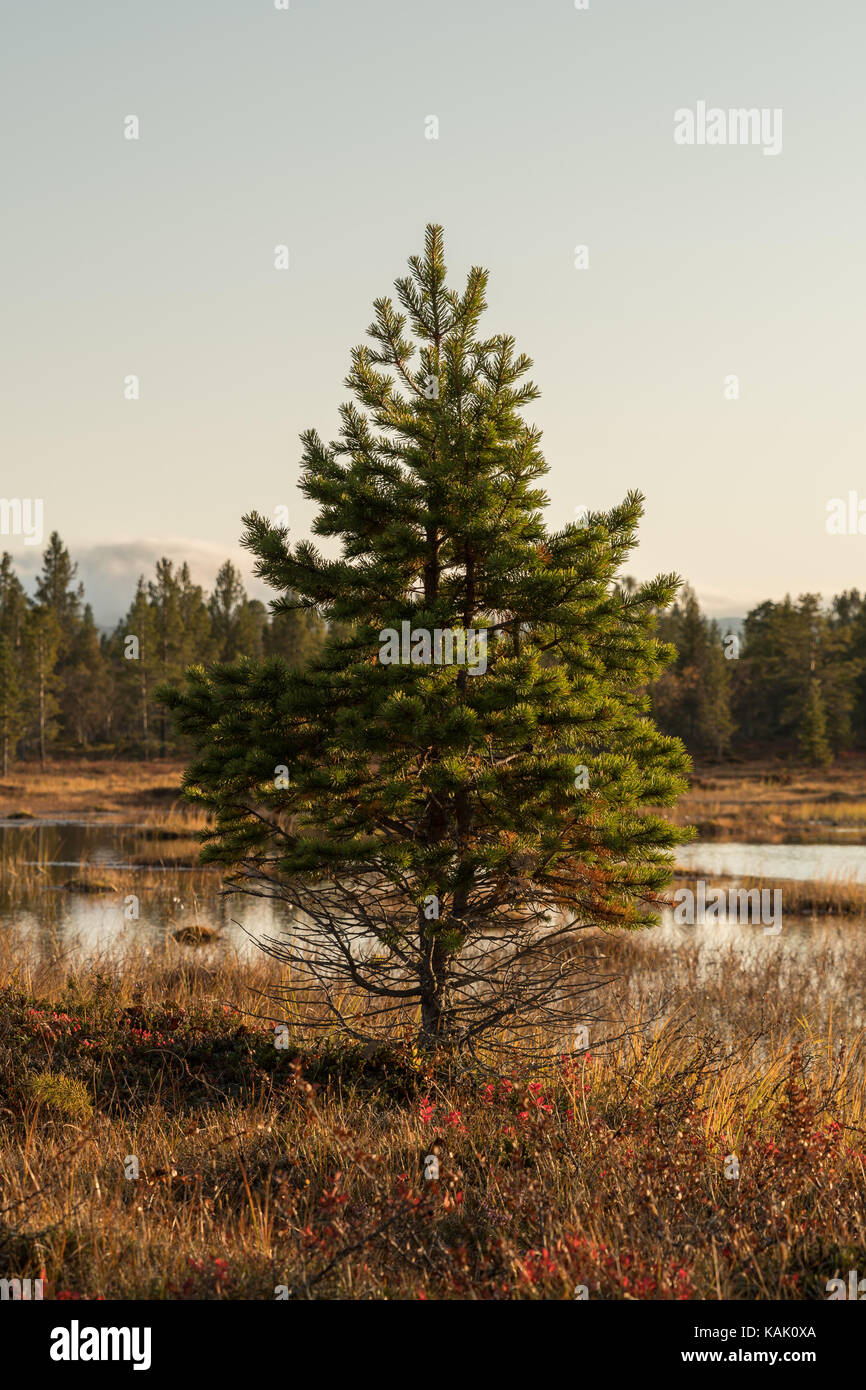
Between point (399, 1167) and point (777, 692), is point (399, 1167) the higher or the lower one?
the lower one

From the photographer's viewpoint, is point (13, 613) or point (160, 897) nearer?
point (160, 897)

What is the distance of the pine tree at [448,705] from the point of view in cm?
709

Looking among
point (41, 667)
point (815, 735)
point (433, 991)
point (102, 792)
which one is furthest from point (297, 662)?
point (433, 991)

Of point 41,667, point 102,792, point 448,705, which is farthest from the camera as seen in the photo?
point 41,667

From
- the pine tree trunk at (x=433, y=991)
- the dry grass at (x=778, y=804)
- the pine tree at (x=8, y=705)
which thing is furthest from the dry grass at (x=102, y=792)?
the pine tree trunk at (x=433, y=991)

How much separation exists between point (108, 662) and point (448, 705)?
330 feet

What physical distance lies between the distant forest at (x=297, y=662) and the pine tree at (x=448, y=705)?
2482 inches

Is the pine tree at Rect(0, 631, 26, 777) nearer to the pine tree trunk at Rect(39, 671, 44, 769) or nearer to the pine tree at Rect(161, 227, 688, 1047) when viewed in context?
the pine tree trunk at Rect(39, 671, 44, 769)

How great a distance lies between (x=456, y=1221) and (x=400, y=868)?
96.8 inches

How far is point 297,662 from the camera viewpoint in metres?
80.4

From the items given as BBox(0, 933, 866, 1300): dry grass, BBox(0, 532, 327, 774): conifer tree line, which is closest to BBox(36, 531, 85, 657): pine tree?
BBox(0, 532, 327, 774): conifer tree line

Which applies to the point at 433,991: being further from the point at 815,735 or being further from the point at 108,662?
the point at 108,662

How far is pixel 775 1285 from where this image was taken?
4.64m

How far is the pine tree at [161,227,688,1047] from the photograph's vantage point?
279 inches
